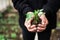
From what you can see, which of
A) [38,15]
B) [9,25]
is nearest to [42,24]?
[38,15]

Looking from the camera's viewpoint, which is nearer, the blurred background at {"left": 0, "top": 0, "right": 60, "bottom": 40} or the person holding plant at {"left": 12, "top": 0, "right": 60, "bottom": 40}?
the person holding plant at {"left": 12, "top": 0, "right": 60, "bottom": 40}

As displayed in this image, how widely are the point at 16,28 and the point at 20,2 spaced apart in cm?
309

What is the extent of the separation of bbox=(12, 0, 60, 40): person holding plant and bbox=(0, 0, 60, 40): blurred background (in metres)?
1.79

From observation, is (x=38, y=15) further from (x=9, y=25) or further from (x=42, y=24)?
(x=9, y=25)

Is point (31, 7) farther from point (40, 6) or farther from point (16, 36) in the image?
point (16, 36)

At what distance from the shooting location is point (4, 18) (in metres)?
7.35

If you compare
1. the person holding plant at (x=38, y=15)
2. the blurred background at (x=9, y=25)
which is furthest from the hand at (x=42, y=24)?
the blurred background at (x=9, y=25)

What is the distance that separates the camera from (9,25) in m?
6.86

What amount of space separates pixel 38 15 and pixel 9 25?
345 cm

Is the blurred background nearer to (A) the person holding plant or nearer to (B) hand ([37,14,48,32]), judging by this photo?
(A) the person holding plant

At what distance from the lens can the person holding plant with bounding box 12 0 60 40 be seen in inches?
134

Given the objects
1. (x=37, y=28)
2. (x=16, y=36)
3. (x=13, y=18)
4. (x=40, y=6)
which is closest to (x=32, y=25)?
(x=37, y=28)

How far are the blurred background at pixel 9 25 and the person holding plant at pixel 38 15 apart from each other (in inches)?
70.6

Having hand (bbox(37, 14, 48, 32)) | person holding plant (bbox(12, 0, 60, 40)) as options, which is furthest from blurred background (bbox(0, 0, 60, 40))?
hand (bbox(37, 14, 48, 32))
